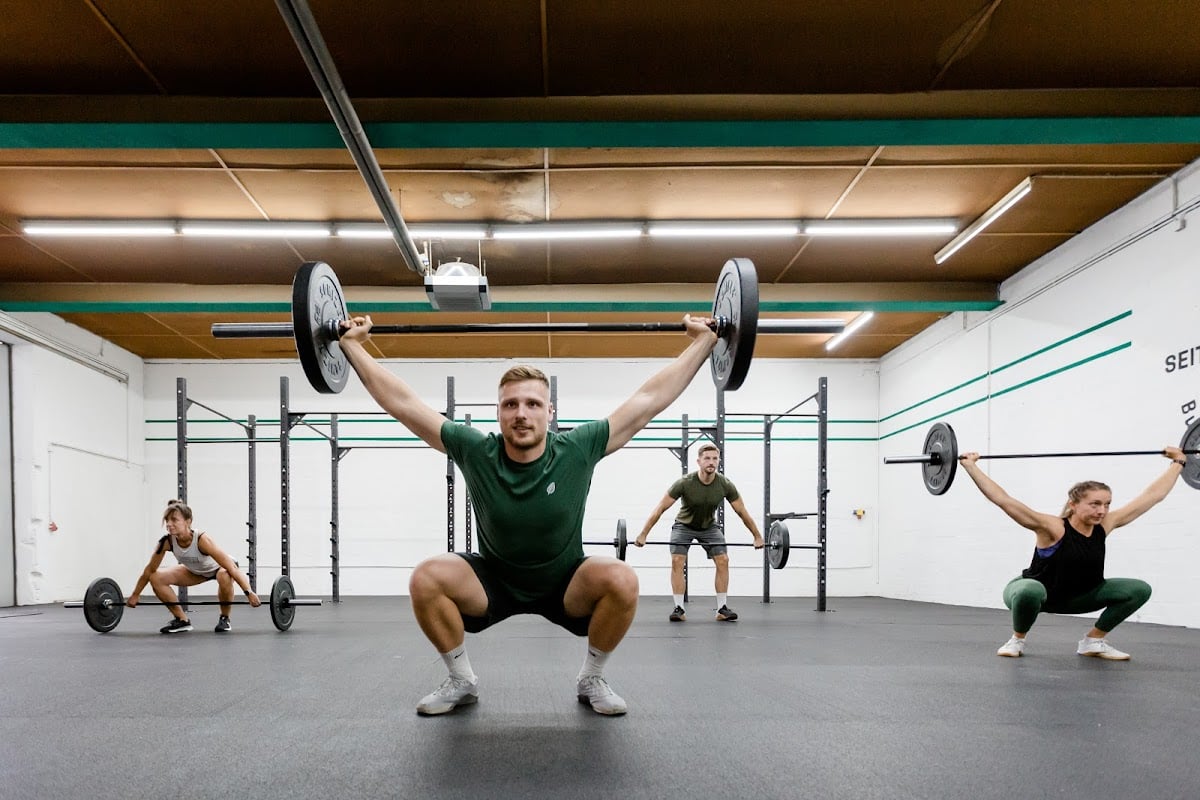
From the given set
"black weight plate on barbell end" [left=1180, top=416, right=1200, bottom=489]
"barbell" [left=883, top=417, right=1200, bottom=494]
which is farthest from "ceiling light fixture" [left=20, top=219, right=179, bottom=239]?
"black weight plate on barbell end" [left=1180, top=416, right=1200, bottom=489]

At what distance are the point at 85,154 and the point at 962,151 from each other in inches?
187

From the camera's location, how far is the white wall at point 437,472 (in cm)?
895

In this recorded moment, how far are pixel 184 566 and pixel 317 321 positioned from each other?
300 cm

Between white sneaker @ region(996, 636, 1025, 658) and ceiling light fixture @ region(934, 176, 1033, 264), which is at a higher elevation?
ceiling light fixture @ region(934, 176, 1033, 264)

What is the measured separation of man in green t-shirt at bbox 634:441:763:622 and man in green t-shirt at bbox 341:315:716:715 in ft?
10.7

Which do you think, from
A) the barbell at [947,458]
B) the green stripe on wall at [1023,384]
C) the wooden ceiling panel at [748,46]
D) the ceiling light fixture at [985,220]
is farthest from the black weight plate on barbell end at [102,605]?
the green stripe on wall at [1023,384]

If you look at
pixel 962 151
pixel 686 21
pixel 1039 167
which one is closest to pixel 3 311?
pixel 686 21

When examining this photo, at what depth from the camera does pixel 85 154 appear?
14.6ft

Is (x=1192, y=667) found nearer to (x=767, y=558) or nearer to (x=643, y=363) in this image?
(x=767, y=558)

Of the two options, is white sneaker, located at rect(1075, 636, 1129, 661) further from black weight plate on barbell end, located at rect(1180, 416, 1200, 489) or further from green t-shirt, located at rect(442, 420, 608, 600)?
green t-shirt, located at rect(442, 420, 608, 600)

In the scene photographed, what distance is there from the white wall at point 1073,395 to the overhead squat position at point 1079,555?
1.65 metres

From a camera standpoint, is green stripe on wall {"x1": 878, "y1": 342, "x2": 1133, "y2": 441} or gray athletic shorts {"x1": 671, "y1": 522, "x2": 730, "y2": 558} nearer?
green stripe on wall {"x1": 878, "y1": 342, "x2": 1133, "y2": 441}

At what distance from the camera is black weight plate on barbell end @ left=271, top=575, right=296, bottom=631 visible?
4336mm

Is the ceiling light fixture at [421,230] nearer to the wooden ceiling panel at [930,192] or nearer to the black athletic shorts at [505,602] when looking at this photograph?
the wooden ceiling panel at [930,192]
